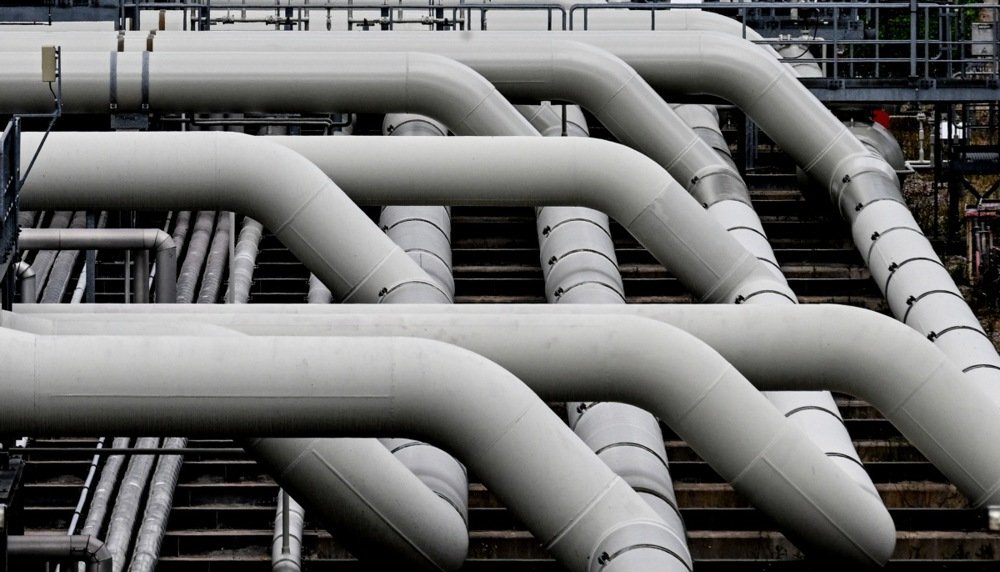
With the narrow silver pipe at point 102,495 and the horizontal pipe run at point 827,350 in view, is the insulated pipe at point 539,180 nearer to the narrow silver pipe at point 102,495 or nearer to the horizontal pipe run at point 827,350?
the narrow silver pipe at point 102,495

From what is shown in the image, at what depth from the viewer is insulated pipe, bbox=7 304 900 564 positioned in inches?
581

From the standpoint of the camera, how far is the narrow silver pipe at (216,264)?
22422 millimetres

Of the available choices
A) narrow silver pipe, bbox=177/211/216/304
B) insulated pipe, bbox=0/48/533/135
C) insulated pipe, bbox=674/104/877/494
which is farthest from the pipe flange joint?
narrow silver pipe, bbox=177/211/216/304

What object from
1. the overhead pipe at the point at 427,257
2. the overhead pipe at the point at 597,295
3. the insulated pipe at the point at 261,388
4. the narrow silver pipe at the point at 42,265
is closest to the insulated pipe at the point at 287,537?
the overhead pipe at the point at 427,257

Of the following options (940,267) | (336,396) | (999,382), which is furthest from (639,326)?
(940,267)

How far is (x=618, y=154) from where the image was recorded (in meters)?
19.3

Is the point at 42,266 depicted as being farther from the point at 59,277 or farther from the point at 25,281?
the point at 25,281

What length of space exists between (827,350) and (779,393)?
3813 mm

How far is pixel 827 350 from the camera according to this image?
15.5 metres

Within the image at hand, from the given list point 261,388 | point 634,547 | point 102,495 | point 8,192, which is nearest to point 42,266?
point 102,495

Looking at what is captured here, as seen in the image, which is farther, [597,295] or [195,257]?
[195,257]

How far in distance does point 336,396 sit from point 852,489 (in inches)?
177

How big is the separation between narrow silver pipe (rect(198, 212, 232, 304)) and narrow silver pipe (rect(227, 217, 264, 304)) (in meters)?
0.18

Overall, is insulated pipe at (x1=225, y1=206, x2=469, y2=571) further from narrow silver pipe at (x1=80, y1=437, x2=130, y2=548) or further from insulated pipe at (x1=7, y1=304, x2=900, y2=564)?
narrow silver pipe at (x1=80, y1=437, x2=130, y2=548)
